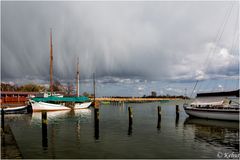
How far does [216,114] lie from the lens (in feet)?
132

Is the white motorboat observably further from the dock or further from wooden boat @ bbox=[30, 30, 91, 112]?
the dock

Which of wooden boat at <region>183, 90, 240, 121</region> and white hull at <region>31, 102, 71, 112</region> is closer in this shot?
wooden boat at <region>183, 90, 240, 121</region>

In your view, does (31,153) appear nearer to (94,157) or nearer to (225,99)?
(94,157)

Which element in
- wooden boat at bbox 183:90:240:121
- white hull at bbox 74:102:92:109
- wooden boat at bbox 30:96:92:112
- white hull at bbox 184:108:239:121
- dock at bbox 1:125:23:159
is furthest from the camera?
white hull at bbox 74:102:92:109

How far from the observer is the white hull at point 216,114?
37684 mm

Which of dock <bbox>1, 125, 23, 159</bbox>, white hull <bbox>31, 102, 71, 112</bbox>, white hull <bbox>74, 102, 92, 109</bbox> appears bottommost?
white hull <bbox>74, 102, 92, 109</bbox>

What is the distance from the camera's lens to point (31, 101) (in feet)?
191

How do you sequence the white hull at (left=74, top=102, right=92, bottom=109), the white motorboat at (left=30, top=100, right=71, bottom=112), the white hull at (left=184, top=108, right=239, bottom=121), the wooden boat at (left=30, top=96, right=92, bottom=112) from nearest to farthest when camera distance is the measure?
the white hull at (left=184, top=108, right=239, bottom=121)
the white motorboat at (left=30, top=100, right=71, bottom=112)
the wooden boat at (left=30, top=96, right=92, bottom=112)
the white hull at (left=74, top=102, right=92, bottom=109)

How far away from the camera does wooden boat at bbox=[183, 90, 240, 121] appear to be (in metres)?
38.3

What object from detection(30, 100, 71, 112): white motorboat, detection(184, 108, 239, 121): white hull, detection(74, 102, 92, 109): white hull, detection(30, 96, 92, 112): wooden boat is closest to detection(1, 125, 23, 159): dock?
detection(184, 108, 239, 121): white hull

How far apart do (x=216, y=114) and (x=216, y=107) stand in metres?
1.54

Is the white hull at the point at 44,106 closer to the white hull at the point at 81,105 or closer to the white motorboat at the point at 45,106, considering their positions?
the white motorboat at the point at 45,106

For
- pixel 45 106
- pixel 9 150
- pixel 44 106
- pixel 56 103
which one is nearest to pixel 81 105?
pixel 56 103

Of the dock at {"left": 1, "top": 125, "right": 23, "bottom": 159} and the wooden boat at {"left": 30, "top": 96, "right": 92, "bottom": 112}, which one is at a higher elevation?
the dock at {"left": 1, "top": 125, "right": 23, "bottom": 159}
